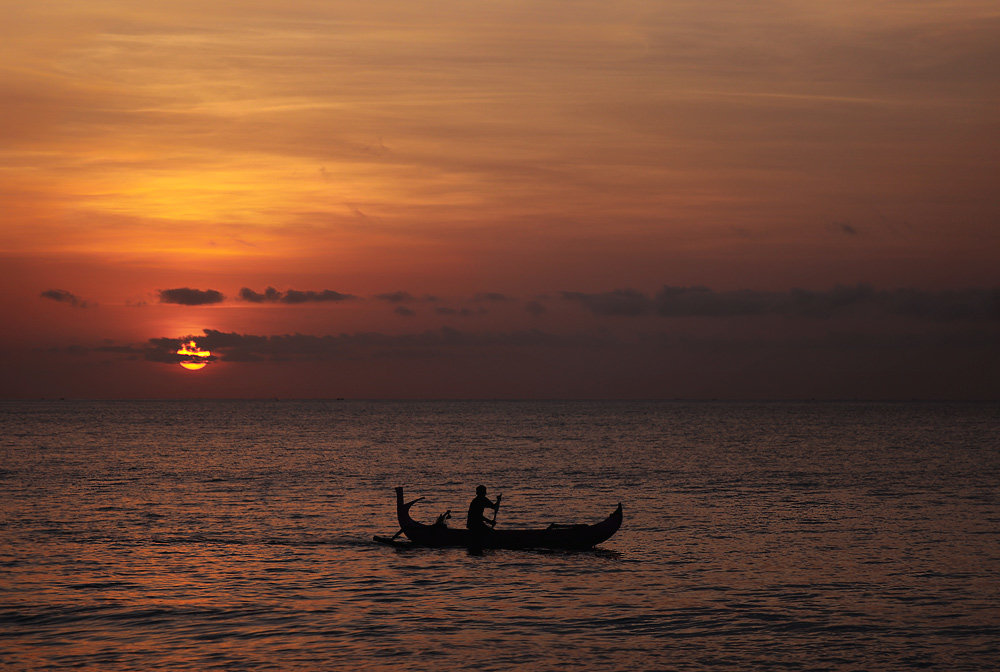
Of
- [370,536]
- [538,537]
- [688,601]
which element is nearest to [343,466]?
[370,536]

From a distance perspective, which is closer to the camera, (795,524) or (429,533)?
(429,533)

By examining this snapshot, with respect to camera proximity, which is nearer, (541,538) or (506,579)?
(506,579)

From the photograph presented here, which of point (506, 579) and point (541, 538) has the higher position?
point (541, 538)

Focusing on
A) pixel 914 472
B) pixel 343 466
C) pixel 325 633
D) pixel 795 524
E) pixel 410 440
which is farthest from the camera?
pixel 410 440

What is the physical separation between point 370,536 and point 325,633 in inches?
623

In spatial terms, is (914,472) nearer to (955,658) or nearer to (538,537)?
(538,537)

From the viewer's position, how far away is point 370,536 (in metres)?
38.6

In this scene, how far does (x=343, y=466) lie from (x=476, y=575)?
51937 mm

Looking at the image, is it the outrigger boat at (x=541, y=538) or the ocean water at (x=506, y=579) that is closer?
the ocean water at (x=506, y=579)

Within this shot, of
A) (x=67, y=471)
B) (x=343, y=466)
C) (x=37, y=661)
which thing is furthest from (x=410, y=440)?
(x=37, y=661)

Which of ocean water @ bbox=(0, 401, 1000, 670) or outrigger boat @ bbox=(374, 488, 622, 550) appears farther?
outrigger boat @ bbox=(374, 488, 622, 550)

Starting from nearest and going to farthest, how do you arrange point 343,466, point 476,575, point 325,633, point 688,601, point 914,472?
point 325,633
point 688,601
point 476,575
point 914,472
point 343,466

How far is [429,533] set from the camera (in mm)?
35812

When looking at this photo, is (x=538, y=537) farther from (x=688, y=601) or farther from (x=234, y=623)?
(x=234, y=623)
